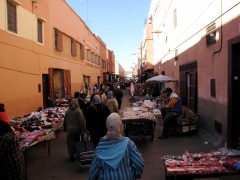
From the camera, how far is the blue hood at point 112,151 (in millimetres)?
2996

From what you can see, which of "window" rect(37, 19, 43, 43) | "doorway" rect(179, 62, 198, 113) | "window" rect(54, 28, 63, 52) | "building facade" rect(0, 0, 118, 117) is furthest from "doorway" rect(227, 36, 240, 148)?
"window" rect(54, 28, 63, 52)

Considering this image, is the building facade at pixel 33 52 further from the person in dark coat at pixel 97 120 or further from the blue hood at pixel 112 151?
the blue hood at pixel 112 151

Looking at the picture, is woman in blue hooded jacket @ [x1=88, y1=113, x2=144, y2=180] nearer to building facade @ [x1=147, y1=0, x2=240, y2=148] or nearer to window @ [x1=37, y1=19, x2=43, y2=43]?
building facade @ [x1=147, y1=0, x2=240, y2=148]

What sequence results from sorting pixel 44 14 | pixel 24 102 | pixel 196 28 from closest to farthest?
1. pixel 196 28
2. pixel 24 102
3. pixel 44 14

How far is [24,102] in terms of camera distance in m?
12.3

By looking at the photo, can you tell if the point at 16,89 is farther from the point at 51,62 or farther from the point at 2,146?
the point at 2,146

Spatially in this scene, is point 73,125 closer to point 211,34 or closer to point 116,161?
point 116,161

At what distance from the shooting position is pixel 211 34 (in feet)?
29.9

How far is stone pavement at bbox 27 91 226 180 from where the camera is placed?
20.2ft

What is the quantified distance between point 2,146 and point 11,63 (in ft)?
26.3

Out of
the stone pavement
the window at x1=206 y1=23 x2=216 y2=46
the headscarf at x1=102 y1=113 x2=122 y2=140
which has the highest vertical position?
the window at x1=206 y1=23 x2=216 y2=46

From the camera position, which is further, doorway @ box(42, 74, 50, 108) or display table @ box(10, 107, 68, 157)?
doorway @ box(42, 74, 50, 108)

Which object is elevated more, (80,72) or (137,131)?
(80,72)

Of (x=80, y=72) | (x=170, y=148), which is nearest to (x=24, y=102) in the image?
(x=170, y=148)
